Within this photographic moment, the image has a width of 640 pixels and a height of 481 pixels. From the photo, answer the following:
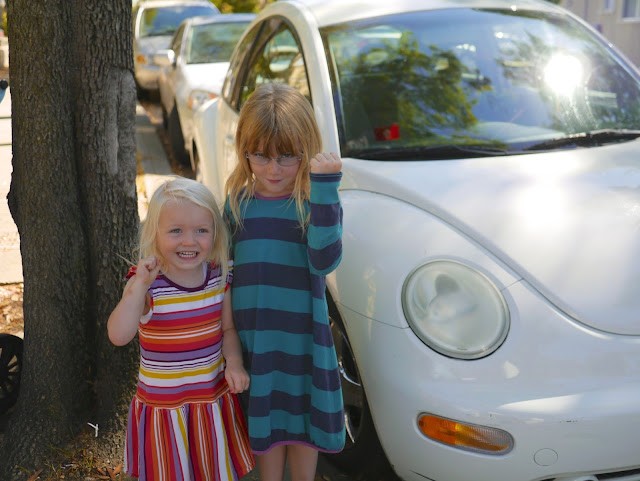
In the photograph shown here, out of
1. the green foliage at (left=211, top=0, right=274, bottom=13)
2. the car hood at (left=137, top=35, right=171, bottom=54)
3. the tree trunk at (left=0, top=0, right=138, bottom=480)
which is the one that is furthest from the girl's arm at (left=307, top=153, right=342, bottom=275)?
the green foliage at (left=211, top=0, right=274, bottom=13)

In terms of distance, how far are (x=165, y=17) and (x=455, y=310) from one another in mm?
11857

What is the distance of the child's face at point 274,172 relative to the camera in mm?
2209

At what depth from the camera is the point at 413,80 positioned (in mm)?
3455

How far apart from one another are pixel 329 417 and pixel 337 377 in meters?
0.12

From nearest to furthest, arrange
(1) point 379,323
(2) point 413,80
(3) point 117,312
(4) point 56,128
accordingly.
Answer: (3) point 117,312, (1) point 379,323, (4) point 56,128, (2) point 413,80

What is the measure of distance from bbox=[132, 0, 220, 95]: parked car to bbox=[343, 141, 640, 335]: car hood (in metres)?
9.44

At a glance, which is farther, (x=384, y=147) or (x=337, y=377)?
(x=384, y=147)

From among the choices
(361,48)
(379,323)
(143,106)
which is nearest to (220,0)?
(143,106)

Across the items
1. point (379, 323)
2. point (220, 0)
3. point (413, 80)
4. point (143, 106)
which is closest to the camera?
point (379, 323)

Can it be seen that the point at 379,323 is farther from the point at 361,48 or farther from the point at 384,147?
the point at 361,48

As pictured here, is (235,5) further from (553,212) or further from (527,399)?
(527,399)

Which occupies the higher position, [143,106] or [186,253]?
[186,253]

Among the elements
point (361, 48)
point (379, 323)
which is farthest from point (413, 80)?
point (379, 323)

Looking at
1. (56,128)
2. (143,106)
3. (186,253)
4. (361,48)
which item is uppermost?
(361,48)
